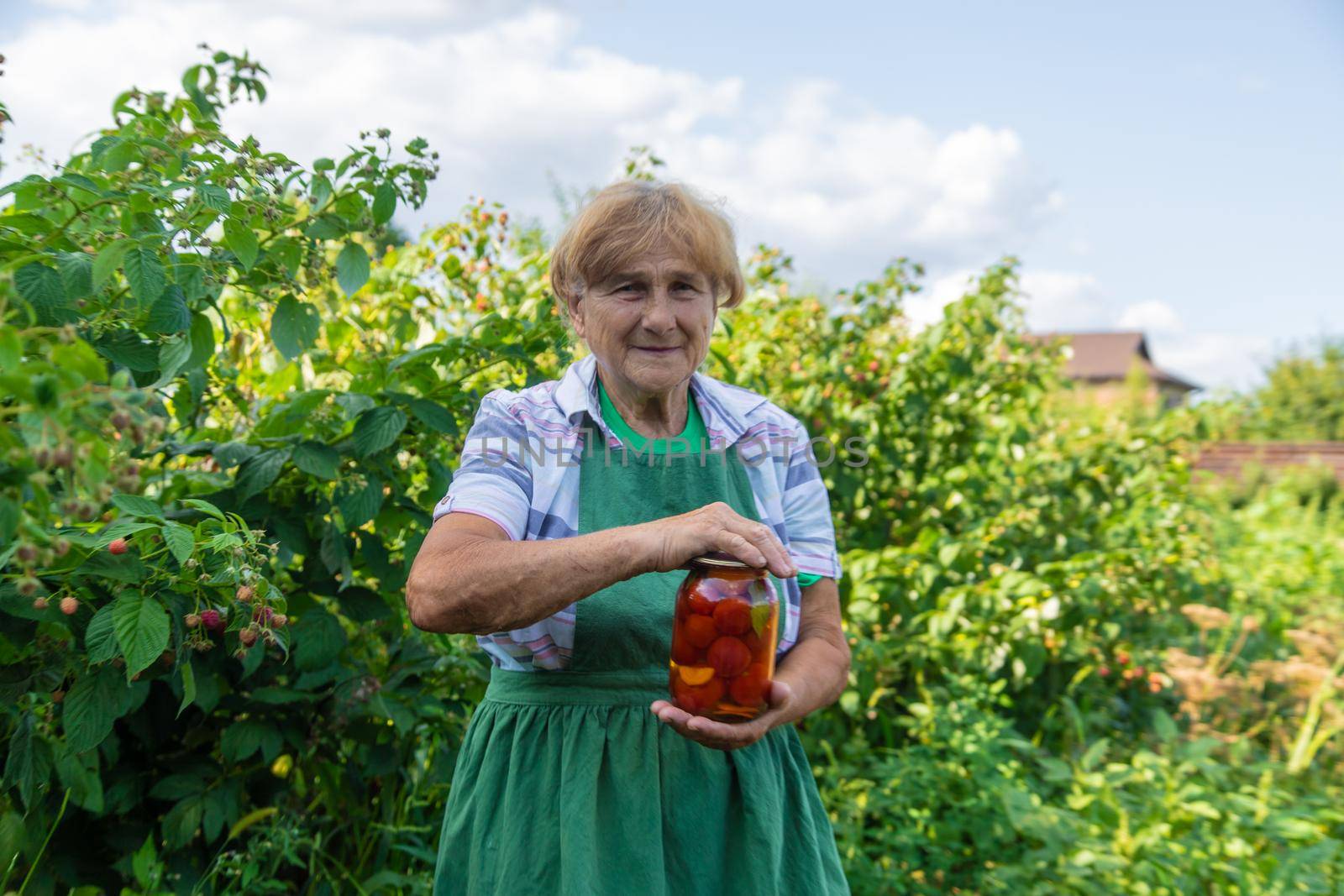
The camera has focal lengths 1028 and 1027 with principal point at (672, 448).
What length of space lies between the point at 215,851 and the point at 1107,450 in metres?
3.48

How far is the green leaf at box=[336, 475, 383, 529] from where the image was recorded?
6.44 feet

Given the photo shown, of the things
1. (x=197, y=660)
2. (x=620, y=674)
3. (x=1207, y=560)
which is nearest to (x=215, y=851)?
(x=197, y=660)

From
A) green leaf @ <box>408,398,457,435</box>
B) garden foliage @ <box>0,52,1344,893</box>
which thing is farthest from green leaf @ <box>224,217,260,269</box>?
green leaf @ <box>408,398,457,435</box>

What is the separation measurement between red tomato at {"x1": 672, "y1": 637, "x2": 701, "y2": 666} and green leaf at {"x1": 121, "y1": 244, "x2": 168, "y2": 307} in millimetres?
861

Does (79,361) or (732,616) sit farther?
(732,616)

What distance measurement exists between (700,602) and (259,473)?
102cm

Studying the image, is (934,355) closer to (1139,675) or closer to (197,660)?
(1139,675)

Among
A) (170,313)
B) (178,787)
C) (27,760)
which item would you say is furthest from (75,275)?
(178,787)

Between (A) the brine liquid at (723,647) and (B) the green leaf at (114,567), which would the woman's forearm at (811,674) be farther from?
(B) the green leaf at (114,567)

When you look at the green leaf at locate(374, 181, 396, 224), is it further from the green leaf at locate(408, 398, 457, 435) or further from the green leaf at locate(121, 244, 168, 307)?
the green leaf at locate(121, 244, 168, 307)

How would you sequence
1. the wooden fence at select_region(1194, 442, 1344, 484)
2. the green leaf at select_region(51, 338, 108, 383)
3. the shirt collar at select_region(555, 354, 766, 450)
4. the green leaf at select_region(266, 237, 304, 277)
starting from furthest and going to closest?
the wooden fence at select_region(1194, 442, 1344, 484)
the green leaf at select_region(266, 237, 304, 277)
the shirt collar at select_region(555, 354, 766, 450)
the green leaf at select_region(51, 338, 108, 383)

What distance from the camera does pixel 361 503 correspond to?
1.98 meters

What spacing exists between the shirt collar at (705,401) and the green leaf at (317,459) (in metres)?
0.54

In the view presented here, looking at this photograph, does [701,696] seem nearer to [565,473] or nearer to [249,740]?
[565,473]
